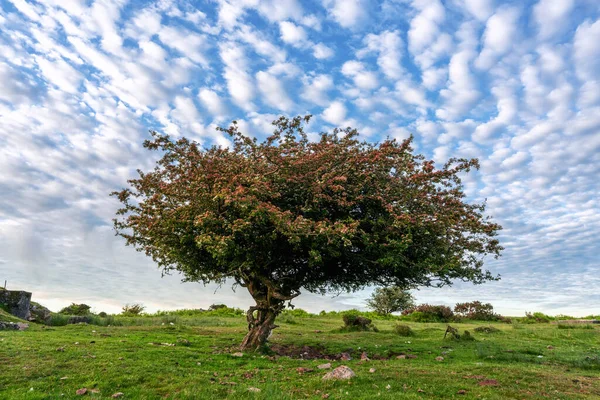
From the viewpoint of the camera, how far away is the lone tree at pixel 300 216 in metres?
18.2

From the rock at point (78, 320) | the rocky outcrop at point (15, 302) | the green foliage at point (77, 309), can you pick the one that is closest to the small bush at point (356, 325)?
the rock at point (78, 320)

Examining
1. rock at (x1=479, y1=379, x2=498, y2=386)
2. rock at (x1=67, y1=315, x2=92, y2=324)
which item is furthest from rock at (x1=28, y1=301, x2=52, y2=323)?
rock at (x1=479, y1=379, x2=498, y2=386)

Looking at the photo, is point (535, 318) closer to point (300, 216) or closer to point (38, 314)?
point (300, 216)

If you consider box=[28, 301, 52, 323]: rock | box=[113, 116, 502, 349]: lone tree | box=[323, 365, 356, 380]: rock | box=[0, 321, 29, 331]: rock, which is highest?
box=[113, 116, 502, 349]: lone tree

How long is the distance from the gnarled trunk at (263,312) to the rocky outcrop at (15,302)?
23279 millimetres

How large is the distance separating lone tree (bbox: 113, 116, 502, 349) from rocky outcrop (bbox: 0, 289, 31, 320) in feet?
57.2

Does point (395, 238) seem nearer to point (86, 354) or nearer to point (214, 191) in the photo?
point (214, 191)

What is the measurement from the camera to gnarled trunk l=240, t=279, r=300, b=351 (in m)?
22.3

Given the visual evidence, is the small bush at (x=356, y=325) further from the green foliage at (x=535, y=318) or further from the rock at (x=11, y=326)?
the green foliage at (x=535, y=318)

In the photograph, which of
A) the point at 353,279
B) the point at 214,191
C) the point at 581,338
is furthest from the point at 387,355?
the point at 581,338

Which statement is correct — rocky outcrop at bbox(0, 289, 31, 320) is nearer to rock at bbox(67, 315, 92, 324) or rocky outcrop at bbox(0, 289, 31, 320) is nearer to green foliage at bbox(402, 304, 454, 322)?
rock at bbox(67, 315, 92, 324)

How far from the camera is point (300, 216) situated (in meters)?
17.6

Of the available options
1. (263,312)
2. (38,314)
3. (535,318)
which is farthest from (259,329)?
Result: (535,318)

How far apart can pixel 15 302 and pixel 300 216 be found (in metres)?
30.2
